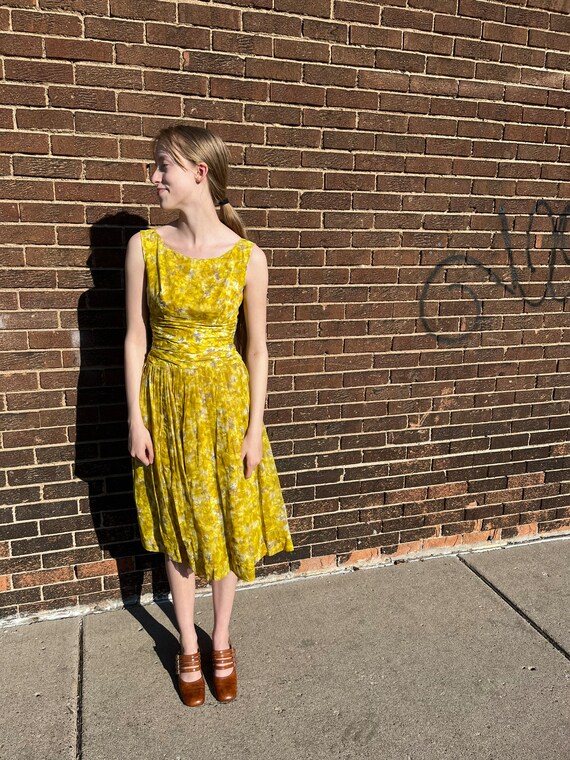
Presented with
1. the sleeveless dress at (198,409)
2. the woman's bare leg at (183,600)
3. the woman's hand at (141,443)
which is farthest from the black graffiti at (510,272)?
the woman's bare leg at (183,600)

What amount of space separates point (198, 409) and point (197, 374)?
0.13 m

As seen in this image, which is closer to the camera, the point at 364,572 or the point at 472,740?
the point at 472,740

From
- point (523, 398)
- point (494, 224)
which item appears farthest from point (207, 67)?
point (523, 398)

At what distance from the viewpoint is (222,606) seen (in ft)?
8.24

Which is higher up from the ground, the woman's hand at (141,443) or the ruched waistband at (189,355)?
the ruched waistband at (189,355)

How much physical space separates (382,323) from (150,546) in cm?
154

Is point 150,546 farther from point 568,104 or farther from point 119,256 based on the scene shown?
point 568,104

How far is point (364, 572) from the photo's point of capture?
3338mm

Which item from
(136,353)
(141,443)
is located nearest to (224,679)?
(141,443)

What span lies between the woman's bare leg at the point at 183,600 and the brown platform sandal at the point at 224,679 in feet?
0.31

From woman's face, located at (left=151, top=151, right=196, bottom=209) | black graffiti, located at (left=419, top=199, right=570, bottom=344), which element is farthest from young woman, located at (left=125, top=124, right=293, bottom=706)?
black graffiti, located at (left=419, top=199, right=570, bottom=344)

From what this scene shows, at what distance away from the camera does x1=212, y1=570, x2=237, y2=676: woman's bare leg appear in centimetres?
249

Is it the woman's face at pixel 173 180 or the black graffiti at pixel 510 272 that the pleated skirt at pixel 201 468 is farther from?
the black graffiti at pixel 510 272

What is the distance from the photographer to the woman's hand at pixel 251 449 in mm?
2338
